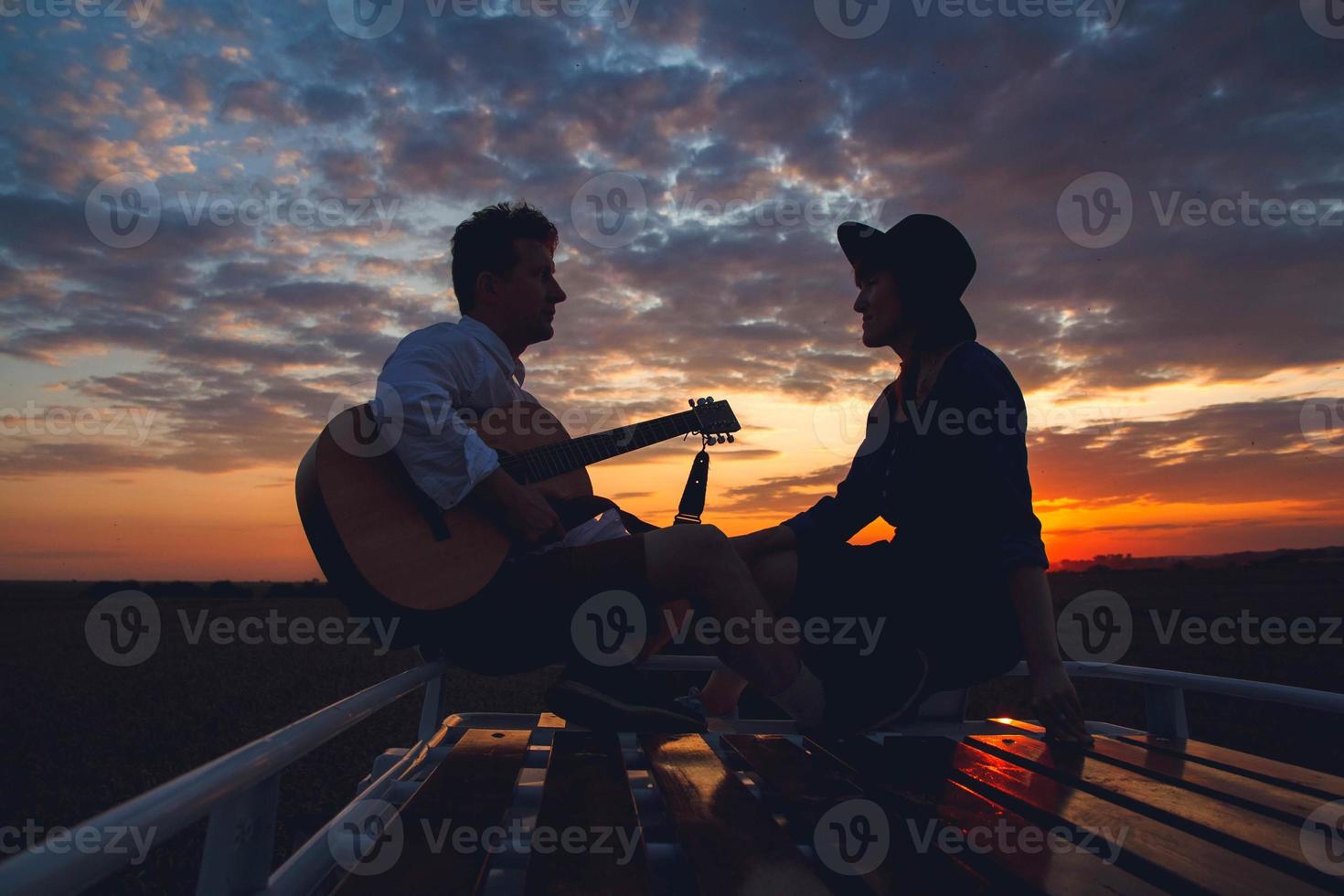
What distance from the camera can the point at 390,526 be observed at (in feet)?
9.21

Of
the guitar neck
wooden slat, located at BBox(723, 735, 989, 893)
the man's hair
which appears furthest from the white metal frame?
the man's hair

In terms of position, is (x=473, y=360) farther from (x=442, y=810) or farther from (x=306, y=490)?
(x=442, y=810)

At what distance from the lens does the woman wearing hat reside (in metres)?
2.39

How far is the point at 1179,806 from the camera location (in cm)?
185

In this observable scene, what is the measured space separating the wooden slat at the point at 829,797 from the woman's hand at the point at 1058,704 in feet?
1.88

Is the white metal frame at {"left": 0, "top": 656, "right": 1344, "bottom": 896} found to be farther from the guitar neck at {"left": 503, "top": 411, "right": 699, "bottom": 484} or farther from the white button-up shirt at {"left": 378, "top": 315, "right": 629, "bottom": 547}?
the guitar neck at {"left": 503, "top": 411, "right": 699, "bottom": 484}

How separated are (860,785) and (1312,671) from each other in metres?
11.1

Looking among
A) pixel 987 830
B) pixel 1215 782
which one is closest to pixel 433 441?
pixel 987 830

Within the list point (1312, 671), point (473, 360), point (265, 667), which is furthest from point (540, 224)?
point (1312, 671)

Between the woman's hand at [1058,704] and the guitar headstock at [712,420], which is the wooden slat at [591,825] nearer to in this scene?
the woman's hand at [1058,704]

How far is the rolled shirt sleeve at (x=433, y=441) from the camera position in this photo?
2.72 meters

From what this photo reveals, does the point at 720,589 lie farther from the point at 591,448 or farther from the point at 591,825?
the point at 591,448

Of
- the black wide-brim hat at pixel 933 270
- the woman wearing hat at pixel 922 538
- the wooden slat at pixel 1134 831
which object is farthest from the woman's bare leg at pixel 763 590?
the black wide-brim hat at pixel 933 270

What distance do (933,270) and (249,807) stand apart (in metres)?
2.63
